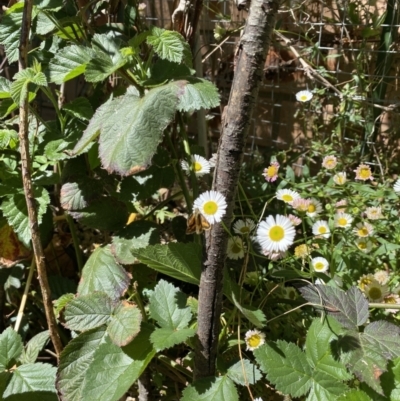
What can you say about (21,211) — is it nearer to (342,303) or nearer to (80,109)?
(80,109)

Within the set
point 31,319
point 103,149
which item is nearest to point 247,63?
point 103,149

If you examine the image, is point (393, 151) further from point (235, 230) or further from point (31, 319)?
point (31, 319)

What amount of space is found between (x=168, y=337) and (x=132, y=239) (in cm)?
30

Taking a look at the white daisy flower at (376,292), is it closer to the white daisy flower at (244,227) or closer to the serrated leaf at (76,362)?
the white daisy flower at (244,227)

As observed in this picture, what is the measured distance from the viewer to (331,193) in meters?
1.52

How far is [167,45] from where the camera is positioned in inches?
41.4

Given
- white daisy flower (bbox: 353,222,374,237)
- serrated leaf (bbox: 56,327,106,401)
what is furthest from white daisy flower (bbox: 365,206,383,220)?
serrated leaf (bbox: 56,327,106,401)

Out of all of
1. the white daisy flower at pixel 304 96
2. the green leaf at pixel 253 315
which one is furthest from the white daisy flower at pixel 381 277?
the white daisy flower at pixel 304 96

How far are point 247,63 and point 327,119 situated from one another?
116 centimetres

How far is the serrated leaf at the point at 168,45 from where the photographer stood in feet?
3.42

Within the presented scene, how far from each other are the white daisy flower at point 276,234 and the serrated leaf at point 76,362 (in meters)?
0.37

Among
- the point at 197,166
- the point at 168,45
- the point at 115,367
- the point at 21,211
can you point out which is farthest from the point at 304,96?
the point at 115,367

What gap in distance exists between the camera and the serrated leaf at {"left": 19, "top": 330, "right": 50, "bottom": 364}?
119 cm

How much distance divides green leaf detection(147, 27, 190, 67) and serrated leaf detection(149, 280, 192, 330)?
0.46m
